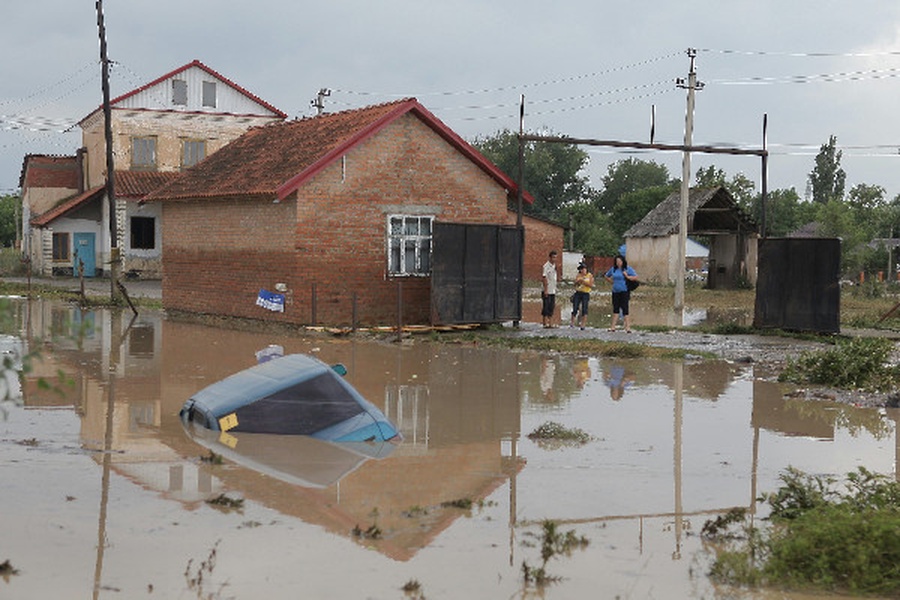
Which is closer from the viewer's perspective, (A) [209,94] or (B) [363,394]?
(B) [363,394]

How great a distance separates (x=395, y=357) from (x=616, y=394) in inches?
194

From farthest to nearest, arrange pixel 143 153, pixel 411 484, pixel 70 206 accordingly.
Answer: pixel 143 153
pixel 70 206
pixel 411 484

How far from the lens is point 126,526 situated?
744cm

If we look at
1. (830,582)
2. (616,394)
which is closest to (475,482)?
(830,582)

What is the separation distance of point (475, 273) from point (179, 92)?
102 feet

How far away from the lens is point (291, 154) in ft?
79.1

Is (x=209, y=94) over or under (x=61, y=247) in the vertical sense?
over

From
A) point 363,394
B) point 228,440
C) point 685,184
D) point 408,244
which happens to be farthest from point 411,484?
point 685,184

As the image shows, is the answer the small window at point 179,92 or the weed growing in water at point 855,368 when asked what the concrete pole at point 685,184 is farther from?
the small window at point 179,92

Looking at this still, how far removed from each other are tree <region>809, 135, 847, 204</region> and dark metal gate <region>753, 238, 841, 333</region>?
7778 centimetres

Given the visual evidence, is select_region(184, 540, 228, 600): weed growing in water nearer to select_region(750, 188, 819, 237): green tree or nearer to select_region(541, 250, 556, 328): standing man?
select_region(541, 250, 556, 328): standing man

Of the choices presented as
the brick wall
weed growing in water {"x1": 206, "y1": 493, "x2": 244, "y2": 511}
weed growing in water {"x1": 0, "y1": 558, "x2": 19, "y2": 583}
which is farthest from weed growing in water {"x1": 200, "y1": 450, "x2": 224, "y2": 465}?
the brick wall

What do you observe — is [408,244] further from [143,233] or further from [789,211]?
[789,211]

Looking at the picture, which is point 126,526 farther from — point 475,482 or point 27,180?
point 27,180
